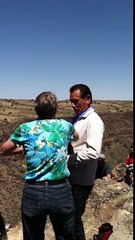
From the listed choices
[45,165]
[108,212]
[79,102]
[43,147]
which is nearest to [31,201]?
[45,165]

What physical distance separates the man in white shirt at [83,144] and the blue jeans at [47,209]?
371 millimetres

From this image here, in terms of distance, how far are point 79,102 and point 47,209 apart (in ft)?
3.67

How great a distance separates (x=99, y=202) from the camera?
7.71 m

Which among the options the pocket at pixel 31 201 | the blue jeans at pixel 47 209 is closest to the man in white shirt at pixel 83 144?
the blue jeans at pixel 47 209

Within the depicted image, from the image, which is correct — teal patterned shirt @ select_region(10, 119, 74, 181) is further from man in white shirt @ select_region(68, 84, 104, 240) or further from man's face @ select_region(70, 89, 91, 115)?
man's face @ select_region(70, 89, 91, 115)

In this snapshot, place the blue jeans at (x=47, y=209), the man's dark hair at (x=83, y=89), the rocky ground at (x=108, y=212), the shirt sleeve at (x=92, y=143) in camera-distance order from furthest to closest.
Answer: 1. the rocky ground at (x=108, y=212)
2. the man's dark hair at (x=83, y=89)
3. the shirt sleeve at (x=92, y=143)
4. the blue jeans at (x=47, y=209)

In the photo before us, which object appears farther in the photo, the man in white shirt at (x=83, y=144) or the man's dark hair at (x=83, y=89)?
the man's dark hair at (x=83, y=89)

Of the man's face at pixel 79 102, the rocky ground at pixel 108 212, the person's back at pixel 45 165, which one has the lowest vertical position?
the rocky ground at pixel 108 212

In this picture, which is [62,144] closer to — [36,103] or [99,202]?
[36,103]

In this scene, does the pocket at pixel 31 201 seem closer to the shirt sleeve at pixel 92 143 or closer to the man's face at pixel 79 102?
the shirt sleeve at pixel 92 143

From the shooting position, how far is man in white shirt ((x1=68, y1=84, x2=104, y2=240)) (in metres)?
3.50

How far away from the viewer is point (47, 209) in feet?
10.4

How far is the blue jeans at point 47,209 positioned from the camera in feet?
10.4

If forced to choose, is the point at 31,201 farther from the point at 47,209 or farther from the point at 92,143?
the point at 92,143
